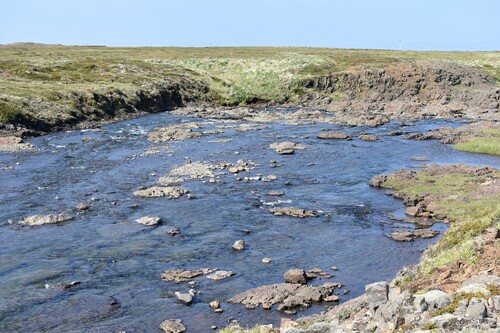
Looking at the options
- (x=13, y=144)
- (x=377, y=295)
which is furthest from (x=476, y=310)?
(x=13, y=144)

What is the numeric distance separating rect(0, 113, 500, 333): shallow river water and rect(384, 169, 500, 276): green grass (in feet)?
A: 9.19

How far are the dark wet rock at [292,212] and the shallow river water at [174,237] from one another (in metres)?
0.64

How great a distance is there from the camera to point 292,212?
38.1m

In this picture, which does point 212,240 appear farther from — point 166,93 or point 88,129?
point 166,93

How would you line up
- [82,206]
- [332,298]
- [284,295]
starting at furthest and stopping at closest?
1. [82,206]
2. [284,295]
3. [332,298]

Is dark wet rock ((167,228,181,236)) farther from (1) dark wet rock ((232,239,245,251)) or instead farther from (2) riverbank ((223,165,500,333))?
(2) riverbank ((223,165,500,333))

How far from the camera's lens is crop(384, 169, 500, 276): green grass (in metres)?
20.9

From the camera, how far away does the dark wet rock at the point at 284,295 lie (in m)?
24.6

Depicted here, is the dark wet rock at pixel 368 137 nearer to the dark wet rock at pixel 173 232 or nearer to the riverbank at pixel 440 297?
the dark wet rock at pixel 173 232

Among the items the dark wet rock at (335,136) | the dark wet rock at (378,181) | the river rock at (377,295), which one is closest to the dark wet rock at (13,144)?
the dark wet rock at (335,136)

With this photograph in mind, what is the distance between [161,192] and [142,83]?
190 feet

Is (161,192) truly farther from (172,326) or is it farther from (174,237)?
(172,326)

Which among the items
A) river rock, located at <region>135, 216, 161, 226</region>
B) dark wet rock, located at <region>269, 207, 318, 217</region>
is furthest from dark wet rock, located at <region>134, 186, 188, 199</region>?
dark wet rock, located at <region>269, 207, 318, 217</region>

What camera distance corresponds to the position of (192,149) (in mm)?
60906
